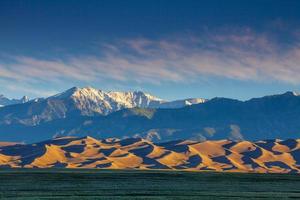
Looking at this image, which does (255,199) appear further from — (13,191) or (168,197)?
(13,191)

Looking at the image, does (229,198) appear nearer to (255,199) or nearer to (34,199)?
(255,199)

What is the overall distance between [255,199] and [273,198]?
1987mm

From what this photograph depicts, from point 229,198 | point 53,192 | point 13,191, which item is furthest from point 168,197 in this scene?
point 13,191

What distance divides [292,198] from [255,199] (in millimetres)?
4101

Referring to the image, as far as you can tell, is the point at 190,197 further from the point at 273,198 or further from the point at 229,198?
the point at 273,198

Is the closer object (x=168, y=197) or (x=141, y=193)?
(x=168, y=197)

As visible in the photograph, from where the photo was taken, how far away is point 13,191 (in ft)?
236

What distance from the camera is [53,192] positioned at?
71.8m

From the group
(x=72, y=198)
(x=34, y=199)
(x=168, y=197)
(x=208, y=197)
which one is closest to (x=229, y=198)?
(x=208, y=197)

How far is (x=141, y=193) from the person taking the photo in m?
70.6

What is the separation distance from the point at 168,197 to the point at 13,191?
2072 cm

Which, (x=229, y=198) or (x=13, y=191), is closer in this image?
(x=229, y=198)

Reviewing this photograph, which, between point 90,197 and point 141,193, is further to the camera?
point 141,193

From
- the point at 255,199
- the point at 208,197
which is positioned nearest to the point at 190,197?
the point at 208,197
